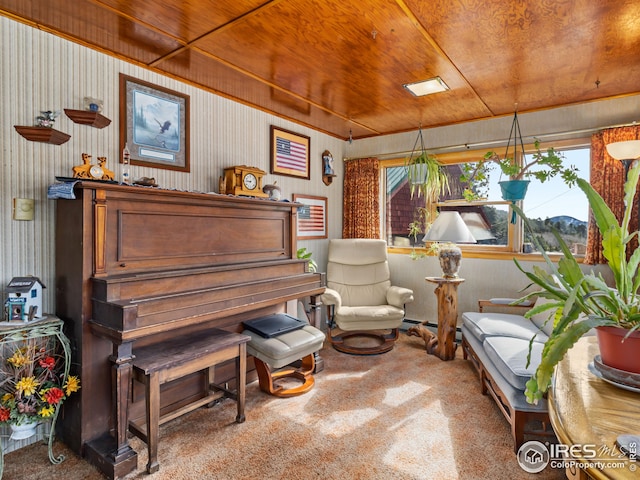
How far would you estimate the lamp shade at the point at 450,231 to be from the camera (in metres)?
3.44

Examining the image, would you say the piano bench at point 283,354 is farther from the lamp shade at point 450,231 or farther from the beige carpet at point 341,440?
the lamp shade at point 450,231

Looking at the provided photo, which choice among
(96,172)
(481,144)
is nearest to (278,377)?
(96,172)

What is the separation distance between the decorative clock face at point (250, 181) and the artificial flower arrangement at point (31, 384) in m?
1.70

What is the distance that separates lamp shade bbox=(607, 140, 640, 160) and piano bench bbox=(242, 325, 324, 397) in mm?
2731

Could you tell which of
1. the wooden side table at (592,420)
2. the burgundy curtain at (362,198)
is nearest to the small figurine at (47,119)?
the wooden side table at (592,420)

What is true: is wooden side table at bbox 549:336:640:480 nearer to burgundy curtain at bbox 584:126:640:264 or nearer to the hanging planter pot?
the hanging planter pot

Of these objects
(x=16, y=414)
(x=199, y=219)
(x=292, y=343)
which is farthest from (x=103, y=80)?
(x=292, y=343)

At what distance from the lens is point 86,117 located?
217 centimetres

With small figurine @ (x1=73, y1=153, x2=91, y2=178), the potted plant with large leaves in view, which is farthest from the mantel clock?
the potted plant with large leaves

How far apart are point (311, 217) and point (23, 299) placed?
2.79m

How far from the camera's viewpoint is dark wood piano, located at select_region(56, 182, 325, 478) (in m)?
1.89

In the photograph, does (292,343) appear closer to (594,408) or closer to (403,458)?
(403,458)

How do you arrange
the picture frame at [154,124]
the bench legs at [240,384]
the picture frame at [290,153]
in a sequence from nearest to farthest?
1. the bench legs at [240,384]
2. the picture frame at [154,124]
3. the picture frame at [290,153]

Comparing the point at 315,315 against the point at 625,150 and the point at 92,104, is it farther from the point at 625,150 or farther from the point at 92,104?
the point at 625,150
